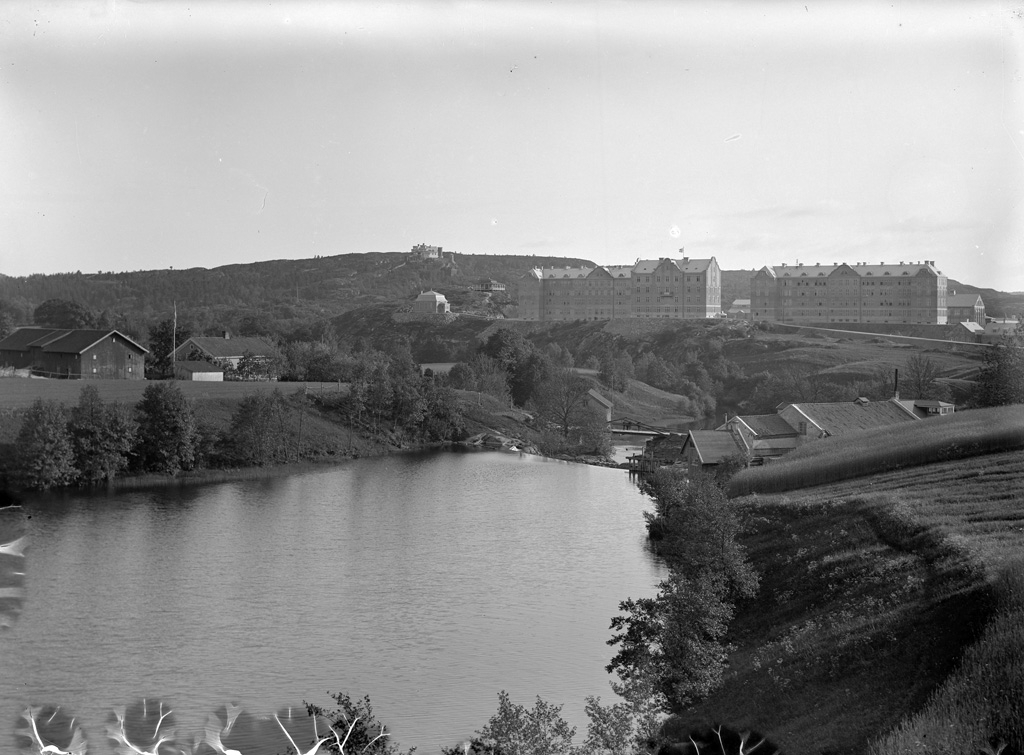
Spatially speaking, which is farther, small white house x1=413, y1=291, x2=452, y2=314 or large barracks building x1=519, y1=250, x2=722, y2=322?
small white house x1=413, y1=291, x2=452, y2=314

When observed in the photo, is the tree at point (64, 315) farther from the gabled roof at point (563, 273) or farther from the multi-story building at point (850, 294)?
the multi-story building at point (850, 294)

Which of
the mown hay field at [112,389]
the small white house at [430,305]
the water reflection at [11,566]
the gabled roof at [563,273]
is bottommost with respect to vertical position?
the water reflection at [11,566]

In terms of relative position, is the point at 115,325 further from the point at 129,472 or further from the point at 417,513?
the point at 417,513

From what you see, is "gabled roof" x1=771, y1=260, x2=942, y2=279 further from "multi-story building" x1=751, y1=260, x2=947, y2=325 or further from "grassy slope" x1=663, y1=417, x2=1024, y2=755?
"grassy slope" x1=663, y1=417, x2=1024, y2=755

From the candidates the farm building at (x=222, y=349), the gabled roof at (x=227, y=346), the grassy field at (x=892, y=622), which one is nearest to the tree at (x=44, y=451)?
the farm building at (x=222, y=349)

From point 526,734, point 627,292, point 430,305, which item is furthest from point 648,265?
point 526,734

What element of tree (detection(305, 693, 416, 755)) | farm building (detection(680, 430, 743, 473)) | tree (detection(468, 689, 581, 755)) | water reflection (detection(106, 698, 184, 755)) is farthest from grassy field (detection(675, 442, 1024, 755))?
farm building (detection(680, 430, 743, 473))
